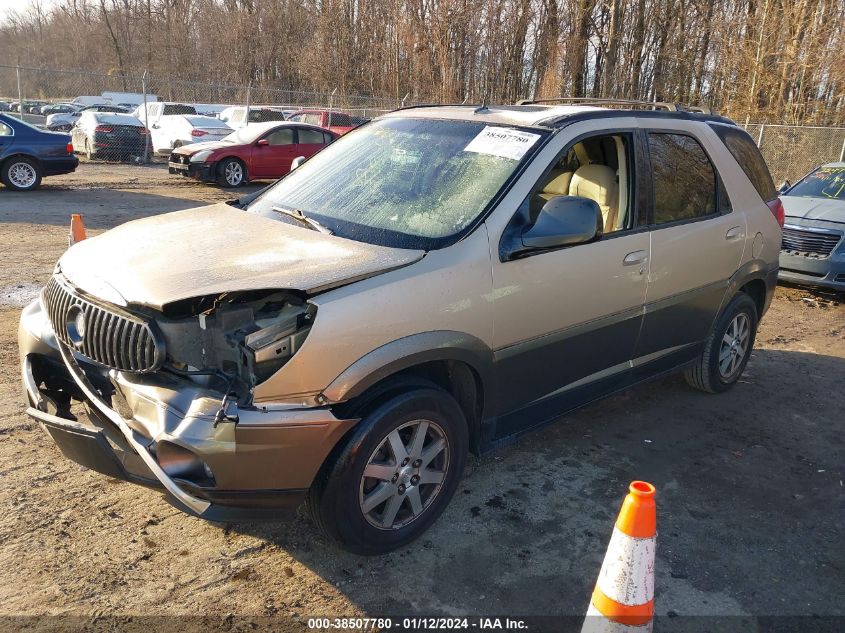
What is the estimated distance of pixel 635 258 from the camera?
3963 millimetres

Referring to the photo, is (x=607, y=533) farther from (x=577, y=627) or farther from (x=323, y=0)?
(x=323, y=0)

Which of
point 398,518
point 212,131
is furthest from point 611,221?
point 212,131

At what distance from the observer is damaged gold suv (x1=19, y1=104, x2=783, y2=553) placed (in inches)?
106

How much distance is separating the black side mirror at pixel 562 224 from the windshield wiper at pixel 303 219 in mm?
974

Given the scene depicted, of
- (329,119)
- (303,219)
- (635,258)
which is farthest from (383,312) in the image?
(329,119)

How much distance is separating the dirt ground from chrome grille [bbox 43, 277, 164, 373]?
906 millimetres

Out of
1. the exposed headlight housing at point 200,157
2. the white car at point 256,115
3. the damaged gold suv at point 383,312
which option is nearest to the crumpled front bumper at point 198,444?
the damaged gold suv at point 383,312

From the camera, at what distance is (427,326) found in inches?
118

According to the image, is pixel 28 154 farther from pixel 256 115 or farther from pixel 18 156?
pixel 256 115

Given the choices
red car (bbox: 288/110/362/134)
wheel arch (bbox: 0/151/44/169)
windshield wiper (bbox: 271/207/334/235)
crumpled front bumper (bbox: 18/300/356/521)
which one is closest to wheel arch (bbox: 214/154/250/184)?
wheel arch (bbox: 0/151/44/169)

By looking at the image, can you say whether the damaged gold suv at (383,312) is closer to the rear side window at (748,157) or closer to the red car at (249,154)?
the rear side window at (748,157)

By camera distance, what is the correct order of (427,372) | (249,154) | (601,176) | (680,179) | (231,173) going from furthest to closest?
(249,154), (231,173), (680,179), (601,176), (427,372)

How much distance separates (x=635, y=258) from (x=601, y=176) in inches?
23.5

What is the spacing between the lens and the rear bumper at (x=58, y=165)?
13781mm
